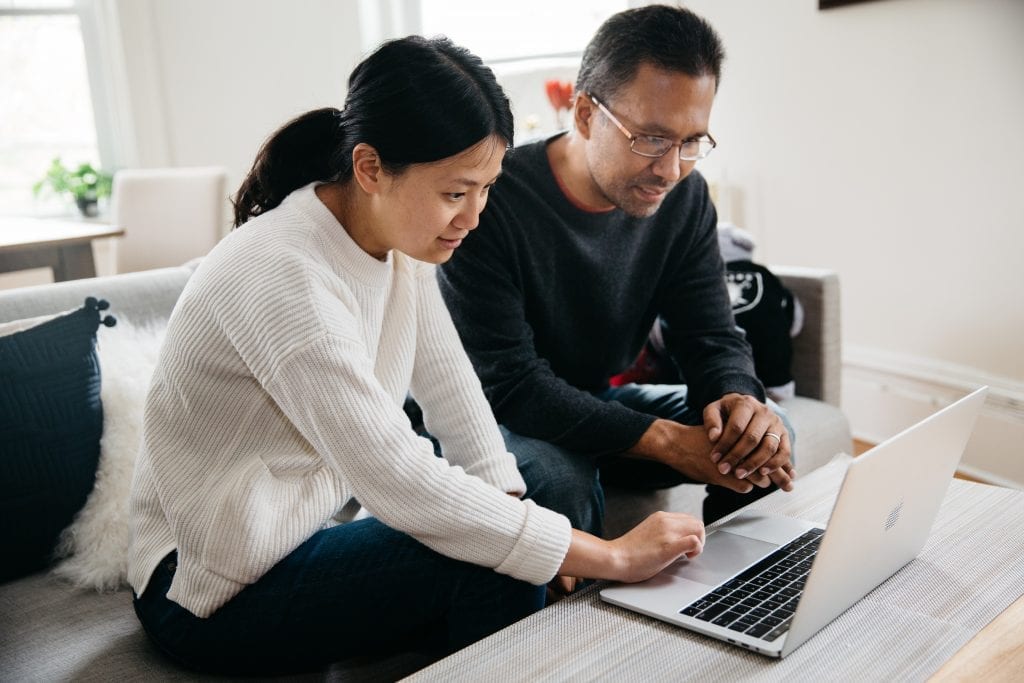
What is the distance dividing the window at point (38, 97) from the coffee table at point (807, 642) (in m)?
3.89

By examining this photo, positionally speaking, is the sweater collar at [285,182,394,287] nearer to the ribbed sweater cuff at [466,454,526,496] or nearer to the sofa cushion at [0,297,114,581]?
the ribbed sweater cuff at [466,454,526,496]

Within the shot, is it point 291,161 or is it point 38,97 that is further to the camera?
point 38,97

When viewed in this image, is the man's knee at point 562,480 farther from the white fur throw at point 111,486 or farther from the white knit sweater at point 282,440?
the white fur throw at point 111,486

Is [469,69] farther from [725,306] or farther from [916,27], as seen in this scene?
[916,27]

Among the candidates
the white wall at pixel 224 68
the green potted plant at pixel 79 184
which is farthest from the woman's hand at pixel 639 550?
the green potted plant at pixel 79 184

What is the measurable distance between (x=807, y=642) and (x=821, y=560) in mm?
104

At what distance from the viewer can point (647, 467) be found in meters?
1.60

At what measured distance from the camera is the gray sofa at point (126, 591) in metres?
1.11

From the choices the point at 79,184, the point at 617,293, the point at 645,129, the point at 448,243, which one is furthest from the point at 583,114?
the point at 79,184

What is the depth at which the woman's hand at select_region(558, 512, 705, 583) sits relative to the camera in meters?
1.01

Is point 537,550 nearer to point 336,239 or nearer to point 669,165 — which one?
point 336,239

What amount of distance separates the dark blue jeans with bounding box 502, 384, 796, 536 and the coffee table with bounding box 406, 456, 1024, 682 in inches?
15.4

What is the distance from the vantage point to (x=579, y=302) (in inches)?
64.6

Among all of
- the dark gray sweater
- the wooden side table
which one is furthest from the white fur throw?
the wooden side table
